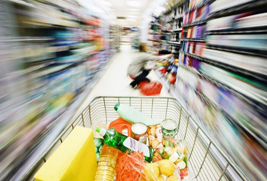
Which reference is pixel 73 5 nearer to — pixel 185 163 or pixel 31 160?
pixel 31 160

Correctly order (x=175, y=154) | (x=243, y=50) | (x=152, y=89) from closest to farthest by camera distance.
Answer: (x=175, y=154)
(x=243, y=50)
(x=152, y=89)

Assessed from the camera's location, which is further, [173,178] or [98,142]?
[98,142]

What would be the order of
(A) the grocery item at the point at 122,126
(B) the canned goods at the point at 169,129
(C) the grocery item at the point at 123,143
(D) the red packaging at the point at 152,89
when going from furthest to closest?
(D) the red packaging at the point at 152,89, (A) the grocery item at the point at 122,126, (B) the canned goods at the point at 169,129, (C) the grocery item at the point at 123,143

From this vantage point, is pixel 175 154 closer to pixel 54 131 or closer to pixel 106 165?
pixel 106 165

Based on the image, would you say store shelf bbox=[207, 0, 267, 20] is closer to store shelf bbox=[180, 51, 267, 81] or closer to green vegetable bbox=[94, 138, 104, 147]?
store shelf bbox=[180, 51, 267, 81]

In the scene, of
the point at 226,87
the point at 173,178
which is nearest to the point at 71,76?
the point at 173,178

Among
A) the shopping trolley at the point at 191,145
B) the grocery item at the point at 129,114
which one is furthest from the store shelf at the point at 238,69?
the grocery item at the point at 129,114

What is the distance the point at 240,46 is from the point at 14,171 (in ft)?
6.11

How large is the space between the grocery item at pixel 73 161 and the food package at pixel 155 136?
367 mm

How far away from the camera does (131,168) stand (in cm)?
57

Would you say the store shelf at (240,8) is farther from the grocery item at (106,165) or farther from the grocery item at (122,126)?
the grocery item at (106,165)

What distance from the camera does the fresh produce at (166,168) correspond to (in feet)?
2.05

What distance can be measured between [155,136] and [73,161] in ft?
1.78

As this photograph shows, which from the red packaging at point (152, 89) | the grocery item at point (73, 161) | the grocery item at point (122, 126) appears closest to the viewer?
the grocery item at point (73, 161)
